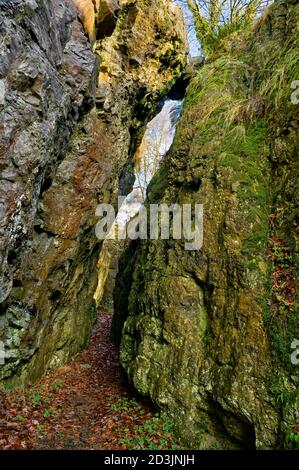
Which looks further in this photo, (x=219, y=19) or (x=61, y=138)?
(x=219, y=19)

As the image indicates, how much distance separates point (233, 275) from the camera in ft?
18.4

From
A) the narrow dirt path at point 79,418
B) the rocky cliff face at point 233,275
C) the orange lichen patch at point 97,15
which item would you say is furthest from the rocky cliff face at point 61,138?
the rocky cliff face at point 233,275

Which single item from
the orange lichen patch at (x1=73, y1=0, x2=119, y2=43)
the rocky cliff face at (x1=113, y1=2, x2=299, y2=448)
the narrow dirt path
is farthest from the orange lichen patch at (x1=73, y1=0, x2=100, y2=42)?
the narrow dirt path

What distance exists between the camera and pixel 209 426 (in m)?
5.33

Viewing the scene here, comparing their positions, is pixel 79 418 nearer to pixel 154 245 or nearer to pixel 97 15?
pixel 154 245

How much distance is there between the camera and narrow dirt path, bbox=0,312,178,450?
5.09m

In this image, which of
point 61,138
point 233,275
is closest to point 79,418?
point 233,275

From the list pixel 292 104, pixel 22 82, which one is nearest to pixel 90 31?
pixel 22 82

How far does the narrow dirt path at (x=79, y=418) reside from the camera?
5.09m

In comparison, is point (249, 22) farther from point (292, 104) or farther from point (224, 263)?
point (224, 263)

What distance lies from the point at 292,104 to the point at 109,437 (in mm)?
6491

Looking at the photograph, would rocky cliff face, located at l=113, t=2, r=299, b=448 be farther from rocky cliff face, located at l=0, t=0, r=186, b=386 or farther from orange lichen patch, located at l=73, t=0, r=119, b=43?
orange lichen patch, located at l=73, t=0, r=119, b=43

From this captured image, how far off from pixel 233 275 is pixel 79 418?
12.7 ft

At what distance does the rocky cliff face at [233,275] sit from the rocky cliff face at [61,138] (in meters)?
2.04
